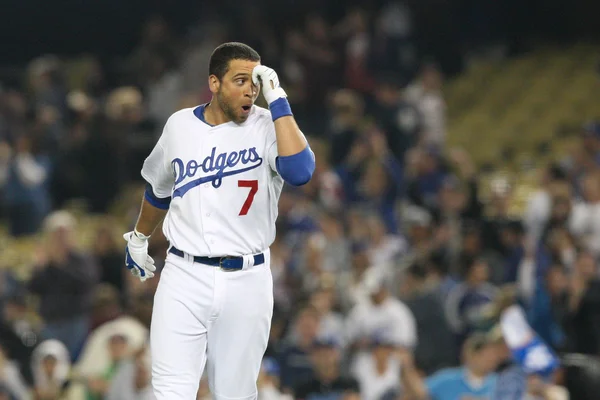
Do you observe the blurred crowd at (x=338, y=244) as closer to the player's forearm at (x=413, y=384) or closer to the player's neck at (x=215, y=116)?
the player's forearm at (x=413, y=384)

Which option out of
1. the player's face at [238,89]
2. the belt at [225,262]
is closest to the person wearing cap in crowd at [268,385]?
the belt at [225,262]

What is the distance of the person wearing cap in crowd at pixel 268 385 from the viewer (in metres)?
7.98

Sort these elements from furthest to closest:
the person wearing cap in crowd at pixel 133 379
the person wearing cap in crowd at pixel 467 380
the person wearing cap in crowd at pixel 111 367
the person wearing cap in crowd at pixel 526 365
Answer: the person wearing cap in crowd at pixel 111 367 < the person wearing cap in crowd at pixel 133 379 < the person wearing cap in crowd at pixel 467 380 < the person wearing cap in crowd at pixel 526 365

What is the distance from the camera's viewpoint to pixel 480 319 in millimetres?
9281

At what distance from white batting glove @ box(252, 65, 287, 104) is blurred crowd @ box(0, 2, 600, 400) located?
3518 mm

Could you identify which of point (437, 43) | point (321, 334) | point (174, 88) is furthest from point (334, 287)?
point (437, 43)

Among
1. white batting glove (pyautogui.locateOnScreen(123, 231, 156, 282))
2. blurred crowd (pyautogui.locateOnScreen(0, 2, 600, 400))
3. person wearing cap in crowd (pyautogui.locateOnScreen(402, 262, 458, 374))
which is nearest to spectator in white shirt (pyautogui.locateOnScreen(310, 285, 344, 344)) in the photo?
blurred crowd (pyautogui.locateOnScreen(0, 2, 600, 400))

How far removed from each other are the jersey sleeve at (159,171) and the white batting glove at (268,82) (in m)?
0.49

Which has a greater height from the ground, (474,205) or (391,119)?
(391,119)

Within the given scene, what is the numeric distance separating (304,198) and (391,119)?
79.4 inches

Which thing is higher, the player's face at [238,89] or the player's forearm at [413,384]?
the player's face at [238,89]

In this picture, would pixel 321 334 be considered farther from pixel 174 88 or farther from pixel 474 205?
pixel 174 88

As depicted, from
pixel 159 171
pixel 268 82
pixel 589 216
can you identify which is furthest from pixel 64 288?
pixel 268 82

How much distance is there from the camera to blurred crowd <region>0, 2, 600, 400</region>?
8625 millimetres
